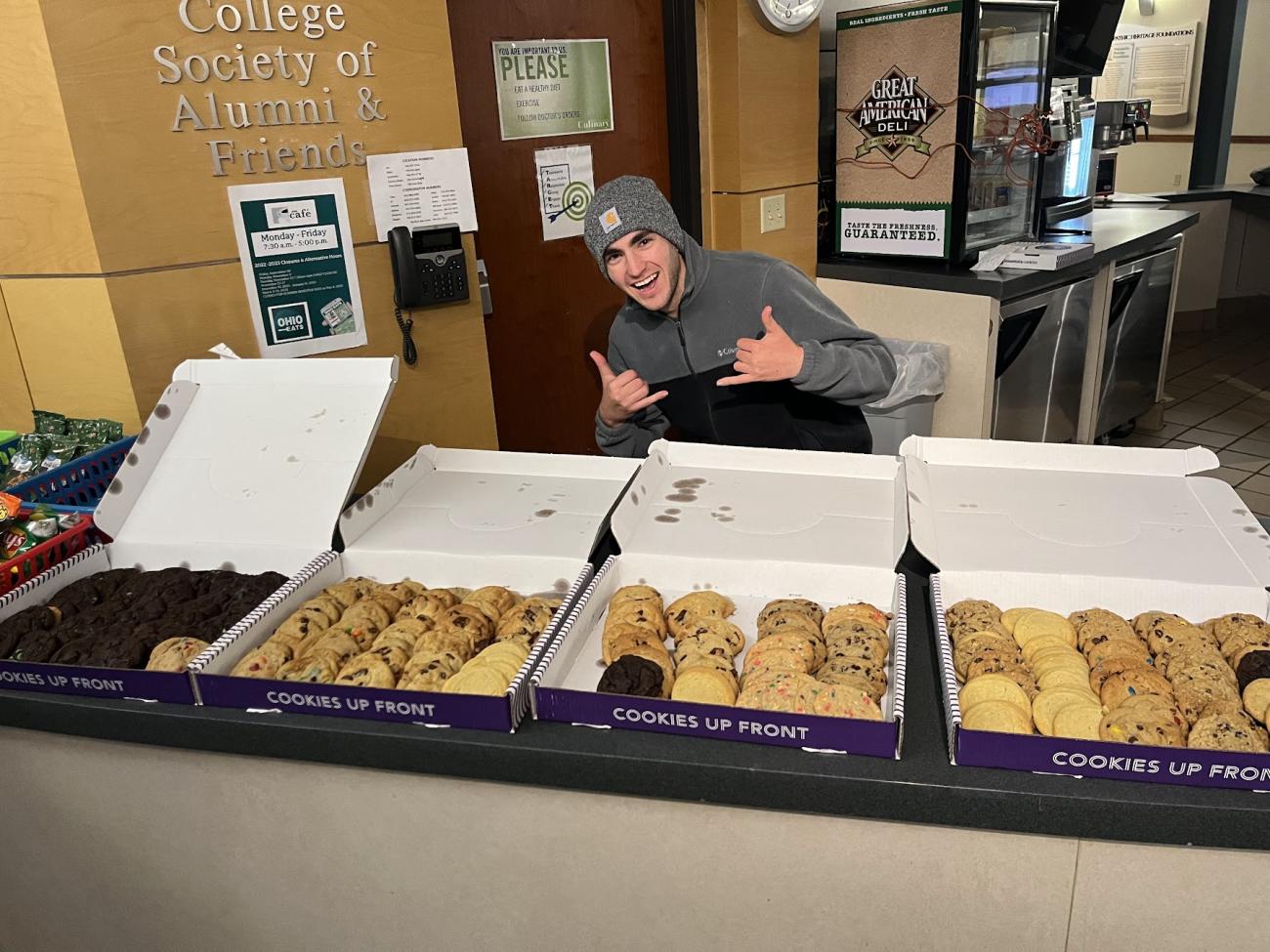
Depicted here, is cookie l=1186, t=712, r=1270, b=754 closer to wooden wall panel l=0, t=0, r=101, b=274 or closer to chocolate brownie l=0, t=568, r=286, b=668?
chocolate brownie l=0, t=568, r=286, b=668

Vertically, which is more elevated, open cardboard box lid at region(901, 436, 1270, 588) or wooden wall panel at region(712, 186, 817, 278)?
wooden wall panel at region(712, 186, 817, 278)

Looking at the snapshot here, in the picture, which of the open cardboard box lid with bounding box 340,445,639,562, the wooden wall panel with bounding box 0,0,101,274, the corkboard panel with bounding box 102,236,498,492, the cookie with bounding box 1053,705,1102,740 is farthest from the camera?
the corkboard panel with bounding box 102,236,498,492

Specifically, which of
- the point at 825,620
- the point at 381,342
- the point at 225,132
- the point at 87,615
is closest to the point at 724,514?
the point at 825,620

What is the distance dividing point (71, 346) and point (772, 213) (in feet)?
8.77

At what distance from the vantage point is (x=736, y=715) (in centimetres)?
122

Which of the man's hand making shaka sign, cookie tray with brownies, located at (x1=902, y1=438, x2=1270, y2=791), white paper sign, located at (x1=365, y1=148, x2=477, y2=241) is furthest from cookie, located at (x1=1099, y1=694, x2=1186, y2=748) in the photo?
white paper sign, located at (x1=365, y1=148, x2=477, y2=241)

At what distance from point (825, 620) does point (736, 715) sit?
12.7 inches

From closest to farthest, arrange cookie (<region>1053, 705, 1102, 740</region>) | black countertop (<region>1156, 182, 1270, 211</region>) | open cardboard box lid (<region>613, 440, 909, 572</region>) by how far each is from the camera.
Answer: cookie (<region>1053, 705, 1102, 740</region>), open cardboard box lid (<region>613, 440, 909, 572</region>), black countertop (<region>1156, 182, 1270, 211</region>)

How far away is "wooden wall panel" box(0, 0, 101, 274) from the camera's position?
6.73ft

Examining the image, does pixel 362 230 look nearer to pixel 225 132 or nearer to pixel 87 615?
pixel 225 132

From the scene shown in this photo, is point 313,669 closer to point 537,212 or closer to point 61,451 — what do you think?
point 61,451

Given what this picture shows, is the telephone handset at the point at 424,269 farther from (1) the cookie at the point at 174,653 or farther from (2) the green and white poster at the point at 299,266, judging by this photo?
(1) the cookie at the point at 174,653

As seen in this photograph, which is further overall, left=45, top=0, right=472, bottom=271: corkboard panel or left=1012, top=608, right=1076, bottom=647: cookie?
left=45, top=0, right=472, bottom=271: corkboard panel

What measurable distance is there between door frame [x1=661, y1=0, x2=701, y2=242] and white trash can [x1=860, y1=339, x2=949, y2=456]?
3.35 feet
